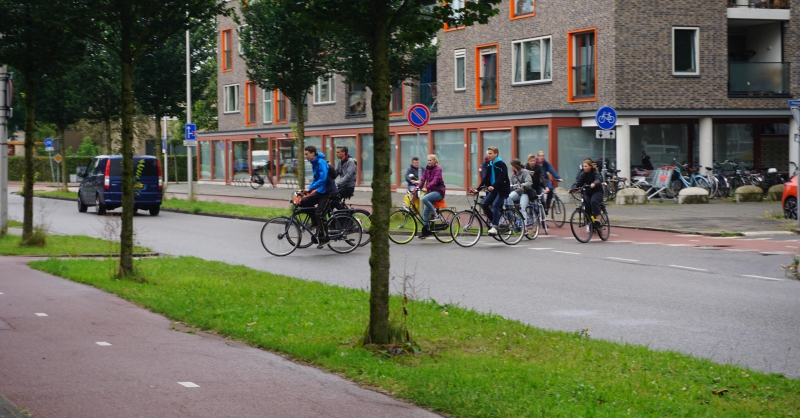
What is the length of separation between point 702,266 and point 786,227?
7675 mm

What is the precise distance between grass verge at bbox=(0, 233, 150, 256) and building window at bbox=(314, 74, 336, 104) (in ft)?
95.6

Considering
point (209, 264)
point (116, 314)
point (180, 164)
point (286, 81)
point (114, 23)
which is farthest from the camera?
point (180, 164)

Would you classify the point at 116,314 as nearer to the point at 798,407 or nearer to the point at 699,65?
the point at 798,407

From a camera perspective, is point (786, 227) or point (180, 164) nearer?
point (786, 227)

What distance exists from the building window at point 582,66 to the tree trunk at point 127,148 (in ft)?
79.3

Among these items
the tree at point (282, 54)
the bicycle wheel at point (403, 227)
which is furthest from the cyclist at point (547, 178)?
the tree at point (282, 54)

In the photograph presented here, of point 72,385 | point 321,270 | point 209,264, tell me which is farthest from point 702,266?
point 72,385

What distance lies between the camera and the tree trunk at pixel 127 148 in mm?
12656

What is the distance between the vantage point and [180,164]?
7100cm

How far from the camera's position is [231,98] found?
2309 inches

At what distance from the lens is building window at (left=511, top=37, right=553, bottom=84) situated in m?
36.7

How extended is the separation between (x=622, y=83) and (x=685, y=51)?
290cm

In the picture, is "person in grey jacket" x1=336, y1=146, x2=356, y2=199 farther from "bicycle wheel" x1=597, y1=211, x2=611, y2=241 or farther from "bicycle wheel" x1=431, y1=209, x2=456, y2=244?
"bicycle wheel" x1=597, y1=211, x2=611, y2=241

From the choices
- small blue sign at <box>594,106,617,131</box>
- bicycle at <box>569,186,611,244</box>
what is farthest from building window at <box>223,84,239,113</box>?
bicycle at <box>569,186,611,244</box>
